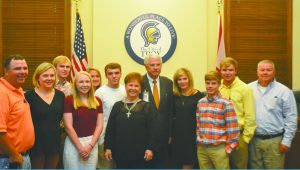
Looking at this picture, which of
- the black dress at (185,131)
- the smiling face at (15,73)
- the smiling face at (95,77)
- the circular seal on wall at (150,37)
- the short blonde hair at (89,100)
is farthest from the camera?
the circular seal on wall at (150,37)

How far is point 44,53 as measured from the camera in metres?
6.92

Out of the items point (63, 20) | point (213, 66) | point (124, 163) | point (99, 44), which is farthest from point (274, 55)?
point (124, 163)

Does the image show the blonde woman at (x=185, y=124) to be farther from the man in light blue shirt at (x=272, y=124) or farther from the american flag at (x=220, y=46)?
the american flag at (x=220, y=46)

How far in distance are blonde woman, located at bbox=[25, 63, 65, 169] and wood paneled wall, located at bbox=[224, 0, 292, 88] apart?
3959mm

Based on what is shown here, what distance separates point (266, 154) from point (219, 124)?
0.71m

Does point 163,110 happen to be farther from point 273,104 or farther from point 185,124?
point 273,104

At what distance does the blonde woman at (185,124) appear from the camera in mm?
4016

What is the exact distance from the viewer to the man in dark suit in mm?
4070

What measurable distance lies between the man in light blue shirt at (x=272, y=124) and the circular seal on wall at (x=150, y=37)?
2862 mm

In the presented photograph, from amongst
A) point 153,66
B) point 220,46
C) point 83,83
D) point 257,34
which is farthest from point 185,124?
point 257,34

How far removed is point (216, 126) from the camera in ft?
12.6

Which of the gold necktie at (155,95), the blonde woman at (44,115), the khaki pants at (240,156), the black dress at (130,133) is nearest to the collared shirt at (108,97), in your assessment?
the black dress at (130,133)

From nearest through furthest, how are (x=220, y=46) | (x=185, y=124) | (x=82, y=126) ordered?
1. (x=82, y=126)
2. (x=185, y=124)
3. (x=220, y=46)

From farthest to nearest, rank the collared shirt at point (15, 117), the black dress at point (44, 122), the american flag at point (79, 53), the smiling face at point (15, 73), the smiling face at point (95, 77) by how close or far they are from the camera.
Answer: the american flag at point (79, 53), the smiling face at point (95, 77), the black dress at point (44, 122), the smiling face at point (15, 73), the collared shirt at point (15, 117)
